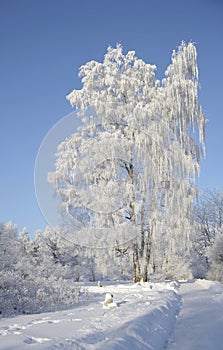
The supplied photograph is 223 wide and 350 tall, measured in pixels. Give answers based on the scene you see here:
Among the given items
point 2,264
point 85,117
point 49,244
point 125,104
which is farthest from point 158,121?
point 49,244

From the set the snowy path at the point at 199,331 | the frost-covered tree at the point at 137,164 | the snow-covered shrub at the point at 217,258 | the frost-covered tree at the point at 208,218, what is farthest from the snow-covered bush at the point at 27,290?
the frost-covered tree at the point at 208,218

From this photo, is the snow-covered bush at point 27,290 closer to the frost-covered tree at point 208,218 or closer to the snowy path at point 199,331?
the snowy path at point 199,331

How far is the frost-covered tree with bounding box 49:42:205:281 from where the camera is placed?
13906 millimetres

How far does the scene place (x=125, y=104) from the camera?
15117 mm

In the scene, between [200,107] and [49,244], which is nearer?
[200,107]

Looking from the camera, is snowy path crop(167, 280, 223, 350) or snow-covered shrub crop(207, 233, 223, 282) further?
snow-covered shrub crop(207, 233, 223, 282)

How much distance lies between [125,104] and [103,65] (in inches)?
95.5

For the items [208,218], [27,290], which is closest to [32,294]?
[27,290]

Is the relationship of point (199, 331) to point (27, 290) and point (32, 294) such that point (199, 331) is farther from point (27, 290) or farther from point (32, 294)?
point (32, 294)

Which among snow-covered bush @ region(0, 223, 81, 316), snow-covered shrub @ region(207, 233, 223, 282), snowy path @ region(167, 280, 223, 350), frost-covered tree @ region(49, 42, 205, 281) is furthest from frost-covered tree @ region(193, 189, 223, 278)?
snowy path @ region(167, 280, 223, 350)

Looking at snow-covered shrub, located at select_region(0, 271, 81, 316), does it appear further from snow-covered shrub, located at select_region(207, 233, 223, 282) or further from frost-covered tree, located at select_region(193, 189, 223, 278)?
frost-covered tree, located at select_region(193, 189, 223, 278)

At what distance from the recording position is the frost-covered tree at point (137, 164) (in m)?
13.9

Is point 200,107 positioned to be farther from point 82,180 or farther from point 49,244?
point 49,244

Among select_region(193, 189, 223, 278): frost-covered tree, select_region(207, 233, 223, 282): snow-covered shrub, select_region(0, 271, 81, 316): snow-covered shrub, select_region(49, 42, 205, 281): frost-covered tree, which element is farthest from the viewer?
select_region(193, 189, 223, 278): frost-covered tree
